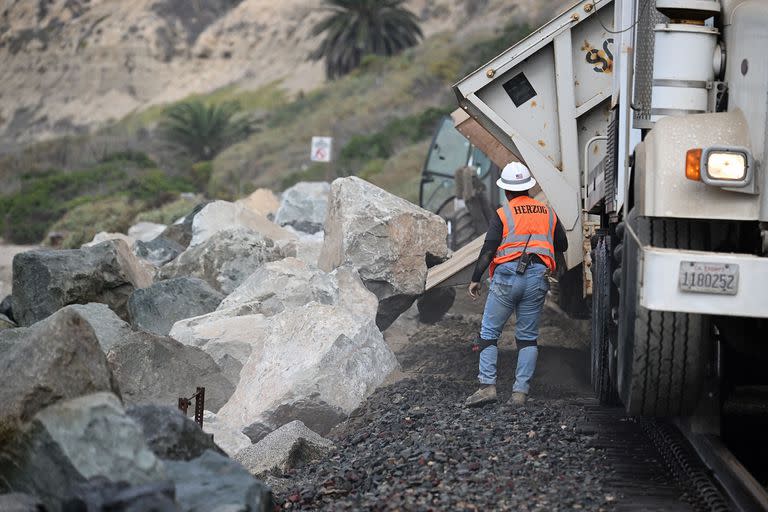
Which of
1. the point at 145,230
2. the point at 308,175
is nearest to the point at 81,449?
the point at 145,230

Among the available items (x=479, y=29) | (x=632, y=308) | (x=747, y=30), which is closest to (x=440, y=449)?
(x=632, y=308)

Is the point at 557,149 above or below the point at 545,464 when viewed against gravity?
above

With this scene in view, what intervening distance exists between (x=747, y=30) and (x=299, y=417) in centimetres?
396

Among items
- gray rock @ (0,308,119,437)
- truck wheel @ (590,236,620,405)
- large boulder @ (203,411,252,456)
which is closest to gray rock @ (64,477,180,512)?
gray rock @ (0,308,119,437)

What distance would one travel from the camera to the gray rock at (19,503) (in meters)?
4.06

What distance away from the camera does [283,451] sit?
6629 mm

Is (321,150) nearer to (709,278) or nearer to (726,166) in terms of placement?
(726,166)

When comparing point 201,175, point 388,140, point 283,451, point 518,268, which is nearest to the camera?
point 283,451

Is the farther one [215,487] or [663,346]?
[663,346]

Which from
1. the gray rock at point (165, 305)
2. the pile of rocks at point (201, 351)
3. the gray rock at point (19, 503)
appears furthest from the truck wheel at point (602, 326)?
the gray rock at point (165, 305)

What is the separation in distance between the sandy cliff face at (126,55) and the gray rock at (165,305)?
53.8m

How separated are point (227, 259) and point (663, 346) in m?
7.78

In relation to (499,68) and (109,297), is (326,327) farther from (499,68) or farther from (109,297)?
(109,297)

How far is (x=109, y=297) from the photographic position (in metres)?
11.3
